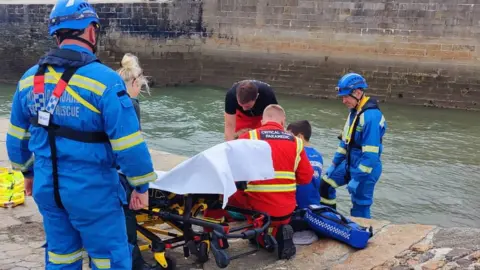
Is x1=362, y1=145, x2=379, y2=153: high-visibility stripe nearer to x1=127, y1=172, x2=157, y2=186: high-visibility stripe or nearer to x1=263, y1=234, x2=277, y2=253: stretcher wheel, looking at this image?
x1=263, y1=234, x2=277, y2=253: stretcher wheel

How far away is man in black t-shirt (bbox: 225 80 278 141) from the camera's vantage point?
5.32 m

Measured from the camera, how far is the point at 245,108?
5.31m

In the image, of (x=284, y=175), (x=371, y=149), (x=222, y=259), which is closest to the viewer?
(x=222, y=259)

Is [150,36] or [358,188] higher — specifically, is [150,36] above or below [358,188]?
above

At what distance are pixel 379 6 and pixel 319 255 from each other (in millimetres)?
15513

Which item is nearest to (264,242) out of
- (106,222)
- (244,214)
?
(244,214)

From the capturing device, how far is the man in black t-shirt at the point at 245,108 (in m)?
5.32

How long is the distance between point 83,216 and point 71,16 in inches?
39.9

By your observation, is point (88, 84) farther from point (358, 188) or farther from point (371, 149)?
point (358, 188)

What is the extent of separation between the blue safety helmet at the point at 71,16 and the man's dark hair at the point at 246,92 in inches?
83.6

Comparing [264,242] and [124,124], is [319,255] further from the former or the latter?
[124,124]

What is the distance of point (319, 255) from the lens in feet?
14.5

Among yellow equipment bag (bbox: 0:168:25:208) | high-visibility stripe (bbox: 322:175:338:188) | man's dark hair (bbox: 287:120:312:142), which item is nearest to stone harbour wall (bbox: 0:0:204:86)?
high-visibility stripe (bbox: 322:175:338:188)

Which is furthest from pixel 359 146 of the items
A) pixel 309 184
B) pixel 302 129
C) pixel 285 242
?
pixel 285 242
